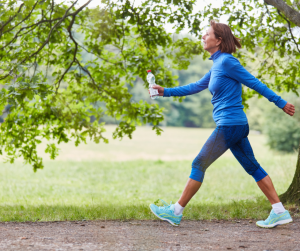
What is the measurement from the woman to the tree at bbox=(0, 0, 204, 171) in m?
2.92

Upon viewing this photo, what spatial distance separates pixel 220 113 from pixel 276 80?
4785mm

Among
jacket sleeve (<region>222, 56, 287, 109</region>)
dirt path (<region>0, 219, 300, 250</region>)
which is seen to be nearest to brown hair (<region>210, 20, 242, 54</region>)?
jacket sleeve (<region>222, 56, 287, 109</region>)

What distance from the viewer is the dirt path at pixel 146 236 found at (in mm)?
2943

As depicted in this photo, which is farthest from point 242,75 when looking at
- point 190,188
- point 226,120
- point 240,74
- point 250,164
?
point 190,188

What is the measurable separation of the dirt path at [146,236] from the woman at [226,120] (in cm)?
21

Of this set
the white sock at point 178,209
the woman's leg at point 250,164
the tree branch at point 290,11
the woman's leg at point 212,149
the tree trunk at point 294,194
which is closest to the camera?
the woman's leg at point 212,149

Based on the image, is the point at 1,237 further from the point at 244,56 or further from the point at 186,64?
the point at 244,56

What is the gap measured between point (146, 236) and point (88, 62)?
192 inches

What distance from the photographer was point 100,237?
127 inches

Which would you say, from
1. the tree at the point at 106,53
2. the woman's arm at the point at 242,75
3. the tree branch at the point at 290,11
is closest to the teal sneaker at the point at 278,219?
the woman's arm at the point at 242,75

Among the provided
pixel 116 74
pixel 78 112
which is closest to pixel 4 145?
pixel 78 112

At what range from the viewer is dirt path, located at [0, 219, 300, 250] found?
9.66ft

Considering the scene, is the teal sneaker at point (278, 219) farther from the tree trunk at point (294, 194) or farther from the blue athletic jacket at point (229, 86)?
the tree trunk at point (294, 194)

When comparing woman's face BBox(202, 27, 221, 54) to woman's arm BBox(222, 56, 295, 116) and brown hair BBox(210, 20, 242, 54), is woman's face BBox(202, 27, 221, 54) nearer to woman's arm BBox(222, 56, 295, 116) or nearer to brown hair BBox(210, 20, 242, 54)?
brown hair BBox(210, 20, 242, 54)
